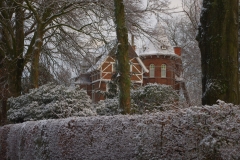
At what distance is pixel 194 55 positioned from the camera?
31.4 meters

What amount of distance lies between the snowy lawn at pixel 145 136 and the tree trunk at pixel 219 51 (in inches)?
107

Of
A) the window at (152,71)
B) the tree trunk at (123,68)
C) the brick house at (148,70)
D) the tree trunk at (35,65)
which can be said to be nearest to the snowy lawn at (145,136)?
the tree trunk at (123,68)

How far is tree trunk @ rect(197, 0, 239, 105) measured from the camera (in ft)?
26.3

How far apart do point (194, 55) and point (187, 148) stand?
2750cm

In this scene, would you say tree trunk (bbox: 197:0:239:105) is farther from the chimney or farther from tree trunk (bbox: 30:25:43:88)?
the chimney

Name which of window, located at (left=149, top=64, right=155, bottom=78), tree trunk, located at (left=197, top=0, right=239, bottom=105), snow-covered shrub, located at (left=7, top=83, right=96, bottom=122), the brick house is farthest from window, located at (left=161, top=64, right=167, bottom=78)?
tree trunk, located at (left=197, top=0, right=239, bottom=105)

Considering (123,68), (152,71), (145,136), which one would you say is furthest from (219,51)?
(152,71)

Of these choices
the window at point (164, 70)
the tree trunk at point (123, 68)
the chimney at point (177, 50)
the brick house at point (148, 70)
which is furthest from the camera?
the window at point (164, 70)

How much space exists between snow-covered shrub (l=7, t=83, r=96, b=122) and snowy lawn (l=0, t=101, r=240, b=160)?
145 inches

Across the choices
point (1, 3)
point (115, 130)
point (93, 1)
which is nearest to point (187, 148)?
point (115, 130)

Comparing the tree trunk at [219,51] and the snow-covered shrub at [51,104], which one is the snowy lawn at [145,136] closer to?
the tree trunk at [219,51]

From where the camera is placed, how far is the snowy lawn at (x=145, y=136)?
4289 mm

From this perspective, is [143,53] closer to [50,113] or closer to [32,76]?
[32,76]

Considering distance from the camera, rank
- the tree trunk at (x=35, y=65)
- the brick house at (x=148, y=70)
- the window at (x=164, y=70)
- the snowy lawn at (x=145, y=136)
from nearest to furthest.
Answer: the snowy lawn at (x=145, y=136), the tree trunk at (x=35, y=65), the brick house at (x=148, y=70), the window at (x=164, y=70)
